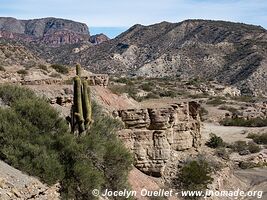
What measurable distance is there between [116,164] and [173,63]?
95.4 meters

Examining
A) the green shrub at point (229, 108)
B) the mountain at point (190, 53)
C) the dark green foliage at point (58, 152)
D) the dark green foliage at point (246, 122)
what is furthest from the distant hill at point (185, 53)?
the dark green foliage at point (58, 152)

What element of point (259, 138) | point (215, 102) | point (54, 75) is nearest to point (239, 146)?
point (259, 138)

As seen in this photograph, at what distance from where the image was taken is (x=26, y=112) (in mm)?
16875

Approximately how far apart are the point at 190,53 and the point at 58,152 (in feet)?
323

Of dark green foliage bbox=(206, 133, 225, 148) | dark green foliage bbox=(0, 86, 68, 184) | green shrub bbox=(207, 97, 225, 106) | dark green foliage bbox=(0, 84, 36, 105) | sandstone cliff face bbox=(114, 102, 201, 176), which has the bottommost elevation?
green shrub bbox=(207, 97, 225, 106)

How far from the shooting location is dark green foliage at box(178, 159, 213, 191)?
23.7m

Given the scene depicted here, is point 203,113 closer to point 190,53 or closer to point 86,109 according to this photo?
point 86,109

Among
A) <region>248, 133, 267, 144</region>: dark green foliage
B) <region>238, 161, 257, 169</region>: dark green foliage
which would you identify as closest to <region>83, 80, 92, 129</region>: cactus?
<region>238, 161, 257, 169</region>: dark green foliage

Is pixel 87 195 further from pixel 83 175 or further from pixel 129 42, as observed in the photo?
pixel 129 42

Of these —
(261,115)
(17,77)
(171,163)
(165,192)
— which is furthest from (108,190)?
(261,115)

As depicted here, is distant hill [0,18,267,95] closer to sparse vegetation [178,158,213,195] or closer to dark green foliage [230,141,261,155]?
dark green foliage [230,141,261,155]

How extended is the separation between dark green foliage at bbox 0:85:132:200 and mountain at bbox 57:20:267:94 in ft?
255

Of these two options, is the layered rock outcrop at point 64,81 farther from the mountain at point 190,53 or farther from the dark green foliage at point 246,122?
the mountain at point 190,53

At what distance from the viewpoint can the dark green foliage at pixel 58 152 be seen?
14.9m
